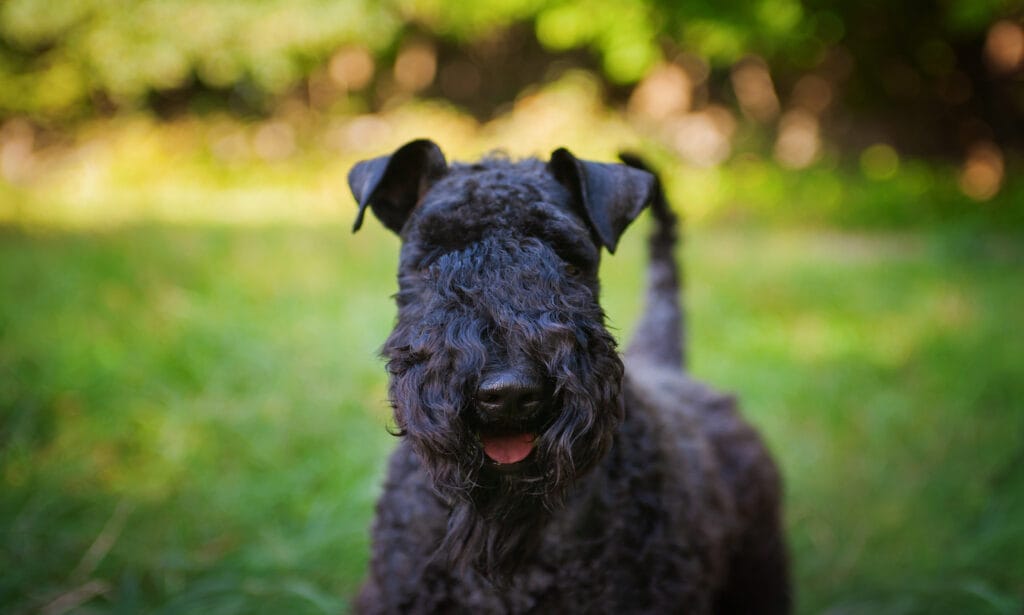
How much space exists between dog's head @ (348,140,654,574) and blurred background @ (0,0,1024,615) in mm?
471

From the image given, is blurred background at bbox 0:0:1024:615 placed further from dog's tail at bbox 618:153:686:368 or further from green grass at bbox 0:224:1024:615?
dog's tail at bbox 618:153:686:368

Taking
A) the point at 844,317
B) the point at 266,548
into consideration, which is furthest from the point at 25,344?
the point at 844,317

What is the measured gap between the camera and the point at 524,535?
6.83ft

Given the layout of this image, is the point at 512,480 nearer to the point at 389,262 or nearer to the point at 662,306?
the point at 662,306

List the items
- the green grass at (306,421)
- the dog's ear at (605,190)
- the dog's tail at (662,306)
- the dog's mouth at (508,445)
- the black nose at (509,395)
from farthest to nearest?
1. the dog's tail at (662,306)
2. the green grass at (306,421)
3. the dog's ear at (605,190)
4. the dog's mouth at (508,445)
5. the black nose at (509,395)

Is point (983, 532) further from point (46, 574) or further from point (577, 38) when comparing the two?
point (577, 38)

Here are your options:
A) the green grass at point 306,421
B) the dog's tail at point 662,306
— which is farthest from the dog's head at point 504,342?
the green grass at point 306,421

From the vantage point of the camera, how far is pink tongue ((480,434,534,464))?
1.84 metres

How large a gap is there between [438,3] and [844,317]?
7.83 meters

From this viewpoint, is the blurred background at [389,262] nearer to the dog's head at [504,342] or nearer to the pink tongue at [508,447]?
the dog's head at [504,342]

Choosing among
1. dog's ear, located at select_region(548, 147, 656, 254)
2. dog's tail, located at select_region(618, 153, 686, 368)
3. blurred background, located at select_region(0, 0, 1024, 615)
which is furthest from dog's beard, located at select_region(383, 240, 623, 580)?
dog's tail, located at select_region(618, 153, 686, 368)

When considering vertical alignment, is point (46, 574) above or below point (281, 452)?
below

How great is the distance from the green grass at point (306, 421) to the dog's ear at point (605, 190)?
1219mm

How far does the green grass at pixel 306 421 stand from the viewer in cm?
311
